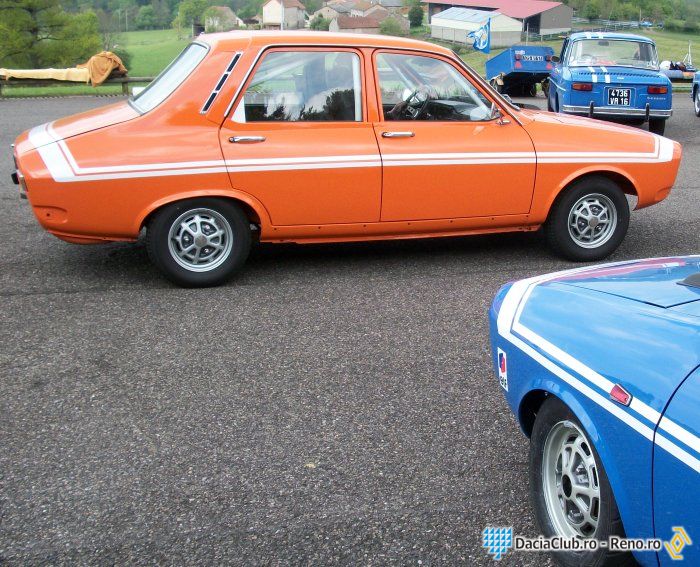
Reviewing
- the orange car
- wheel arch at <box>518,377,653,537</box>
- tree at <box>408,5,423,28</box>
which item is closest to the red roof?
tree at <box>408,5,423,28</box>

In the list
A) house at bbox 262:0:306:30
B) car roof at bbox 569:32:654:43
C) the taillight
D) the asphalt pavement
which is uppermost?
car roof at bbox 569:32:654:43

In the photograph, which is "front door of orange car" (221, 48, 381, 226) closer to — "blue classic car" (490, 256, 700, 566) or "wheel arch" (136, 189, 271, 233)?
"wheel arch" (136, 189, 271, 233)

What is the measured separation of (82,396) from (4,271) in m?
2.58

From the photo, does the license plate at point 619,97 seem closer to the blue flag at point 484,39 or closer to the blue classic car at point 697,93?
the blue classic car at point 697,93

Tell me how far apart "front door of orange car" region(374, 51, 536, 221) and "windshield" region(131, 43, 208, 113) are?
133 centimetres

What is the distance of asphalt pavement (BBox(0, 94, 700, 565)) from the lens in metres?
3.21

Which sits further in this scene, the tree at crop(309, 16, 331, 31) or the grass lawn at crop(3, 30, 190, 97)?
the grass lawn at crop(3, 30, 190, 97)

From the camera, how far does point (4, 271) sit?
21.4 feet

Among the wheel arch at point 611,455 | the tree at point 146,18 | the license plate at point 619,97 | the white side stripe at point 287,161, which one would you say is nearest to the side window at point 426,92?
the white side stripe at point 287,161

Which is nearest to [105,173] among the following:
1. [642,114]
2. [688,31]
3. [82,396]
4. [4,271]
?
[4,271]

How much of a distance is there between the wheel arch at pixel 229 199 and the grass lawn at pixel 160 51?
12.7 ft

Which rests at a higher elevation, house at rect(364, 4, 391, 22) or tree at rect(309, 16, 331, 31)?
tree at rect(309, 16, 331, 31)

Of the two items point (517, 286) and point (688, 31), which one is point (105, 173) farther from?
point (688, 31)

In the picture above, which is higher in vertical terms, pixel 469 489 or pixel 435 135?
pixel 435 135
